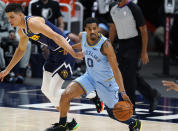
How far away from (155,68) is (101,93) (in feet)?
36.1

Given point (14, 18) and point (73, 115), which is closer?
point (14, 18)

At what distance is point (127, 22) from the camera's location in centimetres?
939

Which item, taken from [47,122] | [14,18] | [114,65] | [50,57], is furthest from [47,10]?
[114,65]

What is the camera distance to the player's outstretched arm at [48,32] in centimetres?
734

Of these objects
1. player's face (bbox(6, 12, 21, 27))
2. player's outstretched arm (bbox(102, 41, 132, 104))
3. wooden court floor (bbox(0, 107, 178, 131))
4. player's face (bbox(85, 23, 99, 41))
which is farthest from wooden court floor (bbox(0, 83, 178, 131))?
player's face (bbox(6, 12, 21, 27))

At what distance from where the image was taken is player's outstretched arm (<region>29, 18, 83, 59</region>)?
24.1ft

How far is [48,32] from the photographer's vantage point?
24.6 feet

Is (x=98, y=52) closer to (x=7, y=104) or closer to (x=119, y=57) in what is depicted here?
(x=119, y=57)

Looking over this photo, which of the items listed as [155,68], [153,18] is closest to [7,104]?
[155,68]

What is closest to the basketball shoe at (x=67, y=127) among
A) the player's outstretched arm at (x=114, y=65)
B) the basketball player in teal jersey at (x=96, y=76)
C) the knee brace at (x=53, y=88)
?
the basketball player in teal jersey at (x=96, y=76)

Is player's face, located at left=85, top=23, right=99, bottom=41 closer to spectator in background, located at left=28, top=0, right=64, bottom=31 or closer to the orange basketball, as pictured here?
the orange basketball

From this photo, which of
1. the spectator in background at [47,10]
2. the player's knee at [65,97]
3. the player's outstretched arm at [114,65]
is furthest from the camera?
the spectator in background at [47,10]

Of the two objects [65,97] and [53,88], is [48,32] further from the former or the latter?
[53,88]

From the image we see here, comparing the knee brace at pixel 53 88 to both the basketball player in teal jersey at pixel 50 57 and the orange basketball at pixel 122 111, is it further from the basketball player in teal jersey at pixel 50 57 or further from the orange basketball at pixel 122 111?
the orange basketball at pixel 122 111
